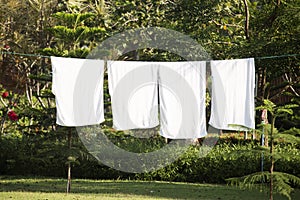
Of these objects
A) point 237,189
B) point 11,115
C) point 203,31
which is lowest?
point 237,189

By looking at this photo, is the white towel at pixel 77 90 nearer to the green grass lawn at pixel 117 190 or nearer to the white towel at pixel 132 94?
the white towel at pixel 132 94

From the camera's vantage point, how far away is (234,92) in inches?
260

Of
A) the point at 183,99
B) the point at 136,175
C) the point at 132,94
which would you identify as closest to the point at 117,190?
the point at 136,175

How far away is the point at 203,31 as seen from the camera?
962 cm

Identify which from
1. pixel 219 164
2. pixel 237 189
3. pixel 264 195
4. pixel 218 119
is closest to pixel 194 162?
pixel 219 164

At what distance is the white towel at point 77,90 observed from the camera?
6.47 metres

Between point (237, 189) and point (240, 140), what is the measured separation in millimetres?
2434

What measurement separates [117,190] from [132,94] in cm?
157

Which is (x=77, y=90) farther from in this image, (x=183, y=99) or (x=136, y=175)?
(x=136, y=175)

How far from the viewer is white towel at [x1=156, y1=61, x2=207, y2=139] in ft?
22.1

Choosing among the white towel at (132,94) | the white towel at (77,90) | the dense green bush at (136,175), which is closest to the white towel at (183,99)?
the white towel at (132,94)

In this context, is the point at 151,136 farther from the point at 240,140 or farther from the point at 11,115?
the point at 11,115

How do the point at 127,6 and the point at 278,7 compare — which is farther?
the point at 127,6

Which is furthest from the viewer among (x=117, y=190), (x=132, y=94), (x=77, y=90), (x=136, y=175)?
(x=136, y=175)
